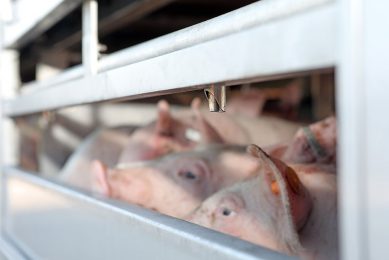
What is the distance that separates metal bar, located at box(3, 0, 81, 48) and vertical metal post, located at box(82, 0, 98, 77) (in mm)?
89

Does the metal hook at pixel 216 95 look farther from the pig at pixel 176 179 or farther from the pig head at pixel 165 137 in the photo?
the pig head at pixel 165 137

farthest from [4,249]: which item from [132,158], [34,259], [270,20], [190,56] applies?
[270,20]

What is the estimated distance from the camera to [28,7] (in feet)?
6.22

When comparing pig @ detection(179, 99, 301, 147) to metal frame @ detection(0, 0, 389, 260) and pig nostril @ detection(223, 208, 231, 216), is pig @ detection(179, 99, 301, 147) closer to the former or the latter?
pig nostril @ detection(223, 208, 231, 216)

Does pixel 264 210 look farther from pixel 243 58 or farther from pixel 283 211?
pixel 243 58

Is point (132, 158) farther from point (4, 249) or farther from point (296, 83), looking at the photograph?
point (296, 83)

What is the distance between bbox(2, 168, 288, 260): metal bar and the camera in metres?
0.92

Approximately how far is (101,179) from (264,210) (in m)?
0.73

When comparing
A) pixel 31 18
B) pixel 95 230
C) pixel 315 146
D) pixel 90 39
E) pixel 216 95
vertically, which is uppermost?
pixel 31 18

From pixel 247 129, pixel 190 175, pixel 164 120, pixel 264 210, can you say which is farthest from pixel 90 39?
pixel 247 129

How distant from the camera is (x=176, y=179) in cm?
218

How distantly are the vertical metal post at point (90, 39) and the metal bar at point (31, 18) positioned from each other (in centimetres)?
9

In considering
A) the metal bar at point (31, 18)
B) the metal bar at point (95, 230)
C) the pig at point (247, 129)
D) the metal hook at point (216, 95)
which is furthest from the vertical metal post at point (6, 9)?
the metal hook at point (216, 95)

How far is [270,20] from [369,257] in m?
0.27
